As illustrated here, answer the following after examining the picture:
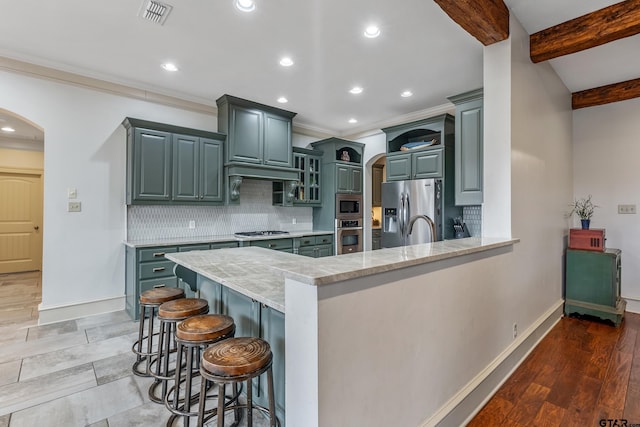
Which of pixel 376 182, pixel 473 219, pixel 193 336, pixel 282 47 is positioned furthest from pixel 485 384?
pixel 376 182

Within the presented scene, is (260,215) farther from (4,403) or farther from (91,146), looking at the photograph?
(4,403)

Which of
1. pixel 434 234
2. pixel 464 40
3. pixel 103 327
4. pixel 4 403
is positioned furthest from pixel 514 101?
pixel 103 327

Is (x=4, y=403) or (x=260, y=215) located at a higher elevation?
(x=260, y=215)

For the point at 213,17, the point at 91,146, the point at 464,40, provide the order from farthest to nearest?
1. the point at 91,146
2. the point at 464,40
3. the point at 213,17

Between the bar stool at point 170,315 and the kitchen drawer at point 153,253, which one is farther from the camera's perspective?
the kitchen drawer at point 153,253

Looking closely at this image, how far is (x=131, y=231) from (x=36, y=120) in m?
1.53

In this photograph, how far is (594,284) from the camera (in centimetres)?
346

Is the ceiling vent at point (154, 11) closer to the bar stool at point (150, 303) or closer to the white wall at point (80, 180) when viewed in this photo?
the white wall at point (80, 180)

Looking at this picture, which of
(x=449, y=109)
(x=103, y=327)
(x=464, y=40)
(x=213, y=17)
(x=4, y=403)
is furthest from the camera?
(x=449, y=109)

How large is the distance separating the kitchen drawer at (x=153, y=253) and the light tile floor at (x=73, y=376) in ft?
2.40

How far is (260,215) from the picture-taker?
16.6 ft

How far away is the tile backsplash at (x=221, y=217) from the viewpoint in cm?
396

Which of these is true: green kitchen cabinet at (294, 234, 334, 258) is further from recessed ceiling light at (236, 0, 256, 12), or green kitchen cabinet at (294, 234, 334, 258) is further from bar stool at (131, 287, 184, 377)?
recessed ceiling light at (236, 0, 256, 12)

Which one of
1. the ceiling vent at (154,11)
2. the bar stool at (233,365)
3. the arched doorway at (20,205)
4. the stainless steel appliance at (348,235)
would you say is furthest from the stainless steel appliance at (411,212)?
the arched doorway at (20,205)
